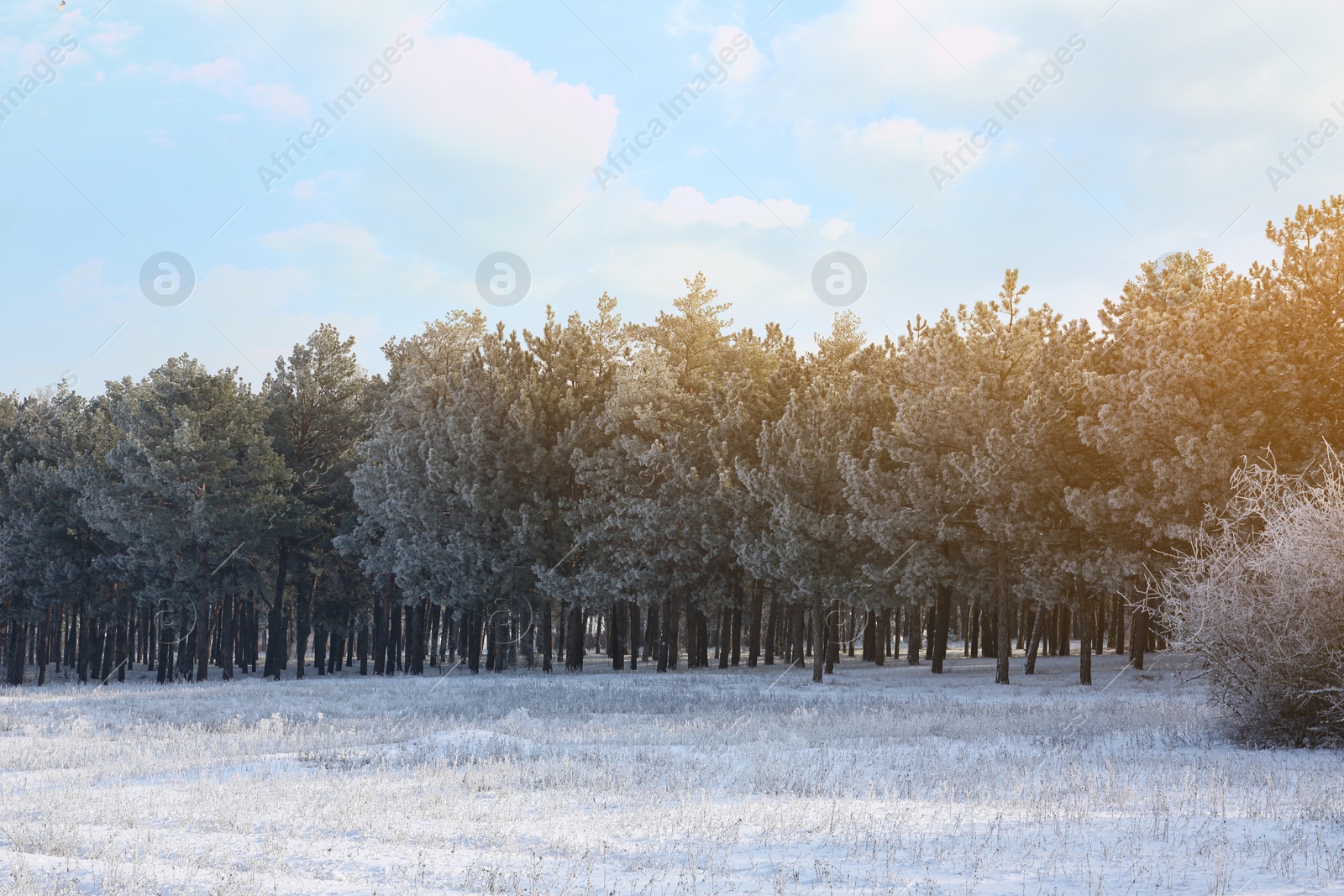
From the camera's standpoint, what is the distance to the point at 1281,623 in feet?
51.1

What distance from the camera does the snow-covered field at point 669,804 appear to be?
813 centimetres

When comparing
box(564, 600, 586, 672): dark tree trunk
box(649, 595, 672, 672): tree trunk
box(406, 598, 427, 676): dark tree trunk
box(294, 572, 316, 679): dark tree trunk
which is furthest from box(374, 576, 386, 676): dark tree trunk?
box(649, 595, 672, 672): tree trunk

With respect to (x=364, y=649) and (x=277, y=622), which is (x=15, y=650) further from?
(x=364, y=649)

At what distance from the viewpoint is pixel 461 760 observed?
15586 millimetres

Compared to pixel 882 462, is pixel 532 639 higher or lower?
lower

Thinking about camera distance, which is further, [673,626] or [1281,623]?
[673,626]

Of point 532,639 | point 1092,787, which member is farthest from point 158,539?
point 1092,787

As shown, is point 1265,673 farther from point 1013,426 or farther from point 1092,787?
point 1013,426

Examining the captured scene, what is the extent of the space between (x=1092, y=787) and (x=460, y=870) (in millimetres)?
7874

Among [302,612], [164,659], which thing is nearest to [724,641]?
[302,612]

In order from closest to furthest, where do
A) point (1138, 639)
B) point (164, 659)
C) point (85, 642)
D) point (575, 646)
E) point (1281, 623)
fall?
point (1281, 623), point (1138, 639), point (575, 646), point (164, 659), point (85, 642)

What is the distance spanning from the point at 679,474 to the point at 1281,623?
1034 inches

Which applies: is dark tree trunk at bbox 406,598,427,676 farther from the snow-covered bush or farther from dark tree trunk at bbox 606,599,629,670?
the snow-covered bush

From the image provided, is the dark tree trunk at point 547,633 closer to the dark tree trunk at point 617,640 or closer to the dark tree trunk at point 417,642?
the dark tree trunk at point 417,642
